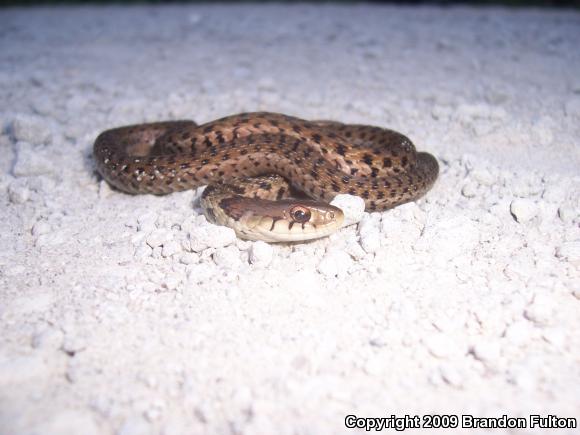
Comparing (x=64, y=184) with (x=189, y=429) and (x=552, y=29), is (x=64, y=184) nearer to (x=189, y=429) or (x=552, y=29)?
(x=189, y=429)

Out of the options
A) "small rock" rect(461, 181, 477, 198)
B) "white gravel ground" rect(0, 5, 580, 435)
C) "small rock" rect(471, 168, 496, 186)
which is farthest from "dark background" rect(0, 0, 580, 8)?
"small rock" rect(461, 181, 477, 198)

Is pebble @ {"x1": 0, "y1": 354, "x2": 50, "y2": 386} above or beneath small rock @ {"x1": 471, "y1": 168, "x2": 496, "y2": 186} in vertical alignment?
beneath

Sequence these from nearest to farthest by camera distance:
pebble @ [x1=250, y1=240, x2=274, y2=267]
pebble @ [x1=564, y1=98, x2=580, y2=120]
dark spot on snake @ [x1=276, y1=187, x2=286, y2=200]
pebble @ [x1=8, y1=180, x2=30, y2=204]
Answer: pebble @ [x1=250, y1=240, x2=274, y2=267]
pebble @ [x1=8, y1=180, x2=30, y2=204]
dark spot on snake @ [x1=276, y1=187, x2=286, y2=200]
pebble @ [x1=564, y1=98, x2=580, y2=120]

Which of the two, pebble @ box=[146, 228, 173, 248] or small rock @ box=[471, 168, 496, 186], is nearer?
pebble @ box=[146, 228, 173, 248]

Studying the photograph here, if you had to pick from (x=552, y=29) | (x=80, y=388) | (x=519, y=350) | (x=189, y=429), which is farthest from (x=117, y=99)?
(x=552, y=29)

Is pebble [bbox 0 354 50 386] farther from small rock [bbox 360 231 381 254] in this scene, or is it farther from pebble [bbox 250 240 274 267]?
small rock [bbox 360 231 381 254]

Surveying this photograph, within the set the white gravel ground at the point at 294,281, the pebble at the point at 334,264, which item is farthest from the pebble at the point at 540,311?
the pebble at the point at 334,264

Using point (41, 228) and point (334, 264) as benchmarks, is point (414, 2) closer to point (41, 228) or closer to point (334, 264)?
point (334, 264)

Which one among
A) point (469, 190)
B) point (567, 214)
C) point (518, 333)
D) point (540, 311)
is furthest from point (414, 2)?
point (518, 333)
